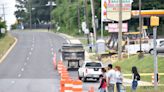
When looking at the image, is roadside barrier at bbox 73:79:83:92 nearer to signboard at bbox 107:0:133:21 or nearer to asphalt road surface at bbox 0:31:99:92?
asphalt road surface at bbox 0:31:99:92

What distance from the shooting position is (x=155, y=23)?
44.7 feet

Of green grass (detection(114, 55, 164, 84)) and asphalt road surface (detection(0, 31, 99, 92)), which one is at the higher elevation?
green grass (detection(114, 55, 164, 84))

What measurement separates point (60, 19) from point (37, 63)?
52849 millimetres

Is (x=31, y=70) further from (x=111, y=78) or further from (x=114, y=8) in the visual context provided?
(x=111, y=78)

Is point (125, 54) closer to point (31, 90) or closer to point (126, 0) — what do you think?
point (126, 0)

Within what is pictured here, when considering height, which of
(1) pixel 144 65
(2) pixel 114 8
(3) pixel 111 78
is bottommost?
(1) pixel 144 65

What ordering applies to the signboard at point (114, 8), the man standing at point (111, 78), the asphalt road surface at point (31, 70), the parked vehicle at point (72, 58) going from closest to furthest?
the man standing at point (111, 78)
the asphalt road surface at point (31, 70)
the parked vehicle at point (72, 58)
the signboard at point (114, 8)

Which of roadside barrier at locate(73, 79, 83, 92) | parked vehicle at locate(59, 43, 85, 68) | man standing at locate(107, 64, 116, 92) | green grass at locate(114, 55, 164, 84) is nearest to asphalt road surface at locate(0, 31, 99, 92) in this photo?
parked vehicle at locate(59, 43, 85, 68)

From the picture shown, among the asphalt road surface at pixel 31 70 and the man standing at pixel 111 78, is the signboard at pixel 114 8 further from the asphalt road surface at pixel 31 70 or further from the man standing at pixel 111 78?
the man standing at pixel 111 78

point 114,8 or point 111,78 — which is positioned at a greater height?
point 114,8

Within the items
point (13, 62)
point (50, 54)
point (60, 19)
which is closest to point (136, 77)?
point (13, 62)

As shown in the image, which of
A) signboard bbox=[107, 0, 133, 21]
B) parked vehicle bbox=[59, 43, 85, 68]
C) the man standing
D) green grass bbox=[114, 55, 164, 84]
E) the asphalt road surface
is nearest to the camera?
the man standing

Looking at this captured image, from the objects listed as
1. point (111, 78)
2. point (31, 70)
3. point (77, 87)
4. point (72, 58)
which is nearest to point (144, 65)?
point (72, 58)

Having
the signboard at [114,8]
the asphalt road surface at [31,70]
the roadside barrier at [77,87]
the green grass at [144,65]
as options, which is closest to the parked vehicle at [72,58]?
the asphalt road surface at [31,70]
